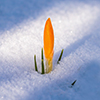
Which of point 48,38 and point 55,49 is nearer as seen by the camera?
point 48,38

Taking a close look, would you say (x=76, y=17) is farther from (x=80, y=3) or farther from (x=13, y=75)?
(x=13, y=75)

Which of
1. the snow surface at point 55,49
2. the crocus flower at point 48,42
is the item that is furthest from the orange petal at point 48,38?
the snow surface at point 55,49

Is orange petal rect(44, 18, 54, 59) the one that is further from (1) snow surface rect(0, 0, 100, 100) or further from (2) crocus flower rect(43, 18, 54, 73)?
(1) snow surface rect(0, 0, 100, 100)

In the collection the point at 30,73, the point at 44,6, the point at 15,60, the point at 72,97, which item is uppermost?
the point at 44,6

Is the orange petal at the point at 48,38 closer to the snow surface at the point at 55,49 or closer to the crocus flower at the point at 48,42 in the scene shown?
the crocus flower at the point at 48,42

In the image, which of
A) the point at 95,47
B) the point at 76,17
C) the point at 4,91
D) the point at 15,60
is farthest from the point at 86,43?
the point at 4,91

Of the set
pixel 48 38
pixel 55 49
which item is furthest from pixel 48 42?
pixel 55 49

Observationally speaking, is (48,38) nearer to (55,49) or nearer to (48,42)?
(48,42)

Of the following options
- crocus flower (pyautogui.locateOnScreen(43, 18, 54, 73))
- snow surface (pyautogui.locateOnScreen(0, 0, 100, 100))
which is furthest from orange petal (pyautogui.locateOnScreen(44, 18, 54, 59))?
snow surface (pyautogui.locateOnScreen(0, 0, 100, 100))
